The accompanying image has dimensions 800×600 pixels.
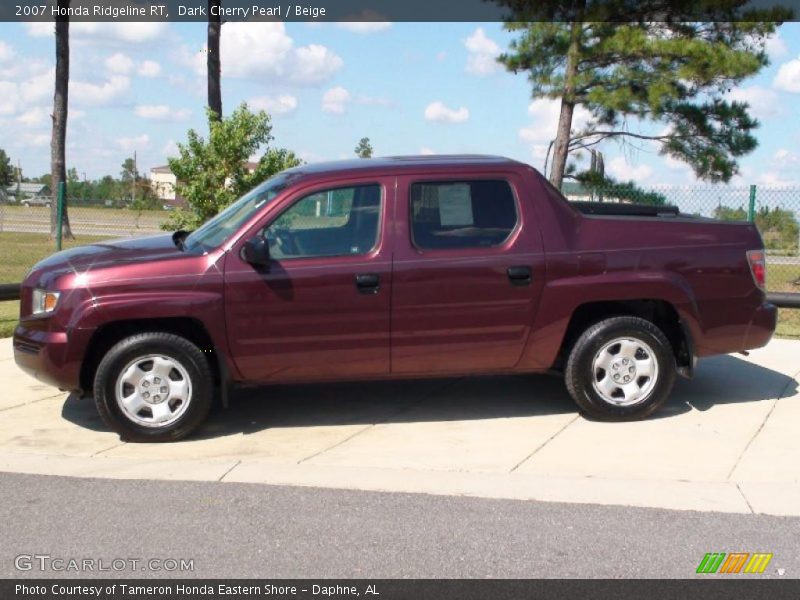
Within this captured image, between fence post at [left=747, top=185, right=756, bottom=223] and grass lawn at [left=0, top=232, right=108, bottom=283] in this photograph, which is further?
grass lawn at [left=0, top=232, right=108, bottom=283]

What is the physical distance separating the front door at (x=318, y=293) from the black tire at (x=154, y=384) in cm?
29

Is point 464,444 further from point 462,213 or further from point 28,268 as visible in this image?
point 28,268

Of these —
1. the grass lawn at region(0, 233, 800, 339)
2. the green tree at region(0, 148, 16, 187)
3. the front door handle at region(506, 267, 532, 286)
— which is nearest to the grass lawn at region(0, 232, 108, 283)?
the grass lawn at region(0, 233, 800, 339)

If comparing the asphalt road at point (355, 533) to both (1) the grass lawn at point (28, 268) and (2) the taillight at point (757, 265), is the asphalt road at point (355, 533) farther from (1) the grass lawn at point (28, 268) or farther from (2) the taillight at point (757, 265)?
(1) the grass lawn at point (28, 268)

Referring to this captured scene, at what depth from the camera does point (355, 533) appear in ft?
16.5

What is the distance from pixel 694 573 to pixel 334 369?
3037 millimetres

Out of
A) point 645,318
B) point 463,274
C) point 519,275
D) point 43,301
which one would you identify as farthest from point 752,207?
point 43,301

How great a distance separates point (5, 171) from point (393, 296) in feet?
244

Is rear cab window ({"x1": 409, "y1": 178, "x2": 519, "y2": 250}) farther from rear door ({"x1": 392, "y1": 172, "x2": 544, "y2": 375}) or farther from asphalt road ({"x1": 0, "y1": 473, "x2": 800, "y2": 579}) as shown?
asphalt road ({"x1": 0, "y1": 473, "x2": 800, "y2": 579})

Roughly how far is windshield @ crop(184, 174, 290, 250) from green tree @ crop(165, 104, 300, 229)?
486cm

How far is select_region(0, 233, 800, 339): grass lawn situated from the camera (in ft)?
38.3

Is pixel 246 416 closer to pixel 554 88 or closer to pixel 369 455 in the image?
pixel 369 455

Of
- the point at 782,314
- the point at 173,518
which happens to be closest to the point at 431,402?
the point at 173,518

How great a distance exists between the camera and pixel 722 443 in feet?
22.0
